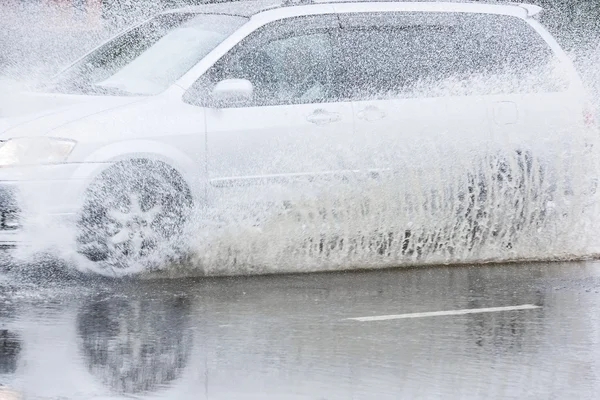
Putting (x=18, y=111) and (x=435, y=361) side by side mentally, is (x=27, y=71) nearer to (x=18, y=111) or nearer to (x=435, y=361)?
(x=18, y=111)

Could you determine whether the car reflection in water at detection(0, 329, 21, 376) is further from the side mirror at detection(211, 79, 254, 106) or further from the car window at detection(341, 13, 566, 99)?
the car window at detection(341, 13, 566, 99)

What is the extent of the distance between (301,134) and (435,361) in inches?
130

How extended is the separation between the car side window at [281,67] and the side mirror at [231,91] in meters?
Answer: 0.05

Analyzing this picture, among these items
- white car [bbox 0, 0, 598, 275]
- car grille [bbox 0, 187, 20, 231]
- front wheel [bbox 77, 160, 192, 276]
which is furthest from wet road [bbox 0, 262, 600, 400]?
white car [bbox 0, 0, 598, 275]

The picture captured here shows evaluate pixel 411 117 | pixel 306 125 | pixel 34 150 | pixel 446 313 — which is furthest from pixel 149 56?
pixel 446 313

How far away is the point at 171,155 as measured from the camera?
32.3 ft

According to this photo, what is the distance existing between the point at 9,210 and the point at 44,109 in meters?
0.82

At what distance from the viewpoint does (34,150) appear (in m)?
9.55

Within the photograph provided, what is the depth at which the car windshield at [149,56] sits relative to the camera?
33.7ft

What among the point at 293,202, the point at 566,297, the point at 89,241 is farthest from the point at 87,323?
the point at 566,297

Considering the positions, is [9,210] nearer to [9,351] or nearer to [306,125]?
[306,125]

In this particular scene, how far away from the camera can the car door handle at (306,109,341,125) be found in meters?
10.3

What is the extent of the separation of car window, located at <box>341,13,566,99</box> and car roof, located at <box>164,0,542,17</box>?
0.10m

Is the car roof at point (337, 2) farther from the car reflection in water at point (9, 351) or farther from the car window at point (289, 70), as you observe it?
the car reflection in water at point (9, 351)
